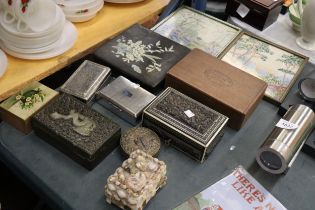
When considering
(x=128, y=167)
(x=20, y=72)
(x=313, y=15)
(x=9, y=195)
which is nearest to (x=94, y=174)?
(x=128, y=167)

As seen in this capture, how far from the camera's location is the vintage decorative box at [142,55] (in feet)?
3.46

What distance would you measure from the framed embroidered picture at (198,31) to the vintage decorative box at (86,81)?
0.31 metres

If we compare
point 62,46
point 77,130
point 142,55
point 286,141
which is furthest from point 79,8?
point 286,141

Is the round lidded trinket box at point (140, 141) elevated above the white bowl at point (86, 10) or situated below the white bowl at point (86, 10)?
below

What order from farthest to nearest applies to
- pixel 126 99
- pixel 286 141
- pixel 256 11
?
pixel 256 11 → pixel 126 99 → pixel 286 141

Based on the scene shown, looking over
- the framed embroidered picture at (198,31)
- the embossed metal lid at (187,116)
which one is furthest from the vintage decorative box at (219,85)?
the framed embroidered picture at (198,31)

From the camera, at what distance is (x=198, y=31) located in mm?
1268

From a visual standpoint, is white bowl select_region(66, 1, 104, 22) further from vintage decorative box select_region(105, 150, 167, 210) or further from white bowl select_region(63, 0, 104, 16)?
vintage decorative box select_region(105, 150, 167, 210)

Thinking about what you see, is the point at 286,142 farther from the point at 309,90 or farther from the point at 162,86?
the point at 162,86

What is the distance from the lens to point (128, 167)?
0.81 metres

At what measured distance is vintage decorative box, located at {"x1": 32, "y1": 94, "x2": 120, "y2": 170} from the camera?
85 centimetres

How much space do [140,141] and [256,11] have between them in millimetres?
766

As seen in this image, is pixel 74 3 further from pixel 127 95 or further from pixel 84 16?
pixel 127 95

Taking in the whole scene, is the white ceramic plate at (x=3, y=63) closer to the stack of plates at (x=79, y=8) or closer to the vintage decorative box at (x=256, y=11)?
the stack of plates at (x=79, y=8)
